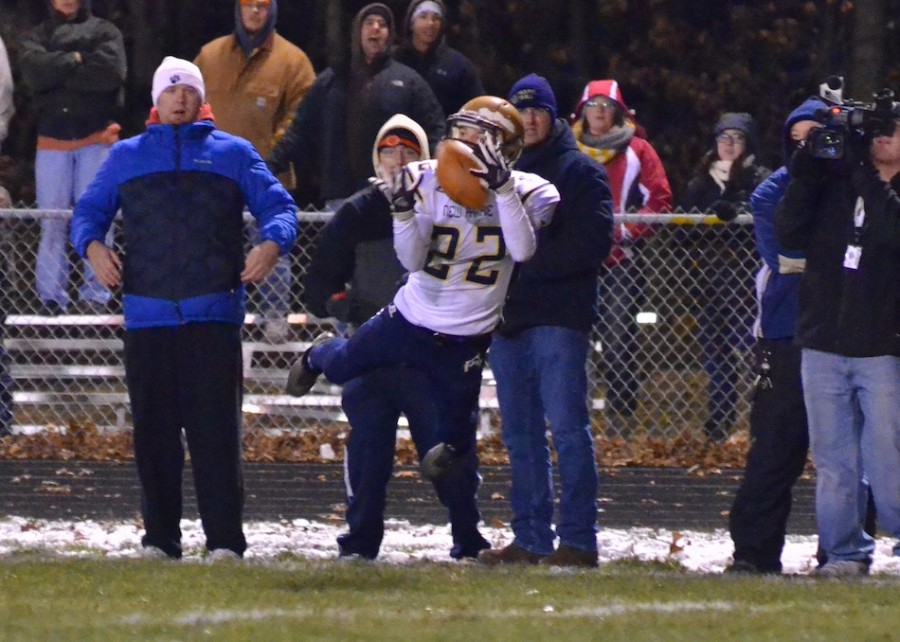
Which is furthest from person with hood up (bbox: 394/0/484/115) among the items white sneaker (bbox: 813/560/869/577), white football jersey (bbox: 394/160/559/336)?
white sneaker (bbox: 813/560/869/577)

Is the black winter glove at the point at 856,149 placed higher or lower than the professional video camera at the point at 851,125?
lower

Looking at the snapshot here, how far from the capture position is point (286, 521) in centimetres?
1010

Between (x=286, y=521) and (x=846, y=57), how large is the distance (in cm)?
992

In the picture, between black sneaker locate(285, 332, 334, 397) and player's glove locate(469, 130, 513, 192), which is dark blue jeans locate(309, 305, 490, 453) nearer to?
black sneaker locate(285, 332, 334, 397)

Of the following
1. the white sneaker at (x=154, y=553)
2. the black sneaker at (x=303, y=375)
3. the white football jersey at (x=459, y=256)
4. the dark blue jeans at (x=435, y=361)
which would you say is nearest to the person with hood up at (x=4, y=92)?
the black sneaker at (x=303, y=375)

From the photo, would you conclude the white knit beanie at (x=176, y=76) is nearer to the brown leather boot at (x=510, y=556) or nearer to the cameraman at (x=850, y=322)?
the brown leather boot at (x=510, y=556)

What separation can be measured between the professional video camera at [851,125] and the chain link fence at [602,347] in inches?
162

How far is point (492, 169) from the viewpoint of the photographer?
26.1ft

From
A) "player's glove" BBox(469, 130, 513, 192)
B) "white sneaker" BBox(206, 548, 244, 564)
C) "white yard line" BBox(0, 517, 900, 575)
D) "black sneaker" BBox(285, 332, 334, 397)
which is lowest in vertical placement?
"white yard line" BBox(0, 517, 900, 575)

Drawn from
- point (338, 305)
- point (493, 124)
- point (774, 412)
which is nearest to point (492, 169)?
point (493, 124)

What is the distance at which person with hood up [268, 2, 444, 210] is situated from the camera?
12.2 metres

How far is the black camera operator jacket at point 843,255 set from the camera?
8062 millimetres

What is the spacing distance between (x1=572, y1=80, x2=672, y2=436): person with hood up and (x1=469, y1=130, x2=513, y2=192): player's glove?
4.30 metres

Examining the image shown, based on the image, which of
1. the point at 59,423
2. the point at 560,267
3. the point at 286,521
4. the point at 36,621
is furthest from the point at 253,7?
the point at 36,621
